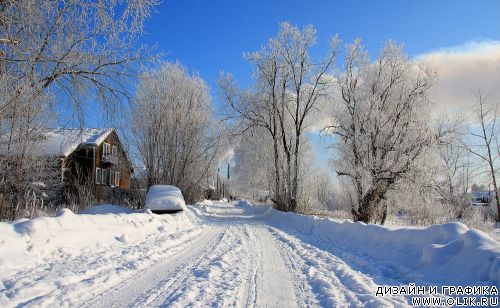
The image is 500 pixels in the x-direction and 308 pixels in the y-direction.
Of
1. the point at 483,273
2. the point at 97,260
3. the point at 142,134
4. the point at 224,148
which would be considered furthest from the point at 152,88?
the point at 483,273

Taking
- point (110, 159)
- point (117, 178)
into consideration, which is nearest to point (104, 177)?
point (110, 159)

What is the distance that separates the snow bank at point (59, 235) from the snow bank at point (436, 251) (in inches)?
240

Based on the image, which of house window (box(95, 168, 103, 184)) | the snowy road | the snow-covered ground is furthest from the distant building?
the snowy road

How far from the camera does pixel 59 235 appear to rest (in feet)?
23.9

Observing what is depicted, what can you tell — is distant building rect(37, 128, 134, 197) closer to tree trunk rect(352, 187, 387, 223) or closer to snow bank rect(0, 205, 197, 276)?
tree trunk rect(352, 187, 387, 223)

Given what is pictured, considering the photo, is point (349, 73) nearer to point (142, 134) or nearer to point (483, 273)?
point (142, 134)

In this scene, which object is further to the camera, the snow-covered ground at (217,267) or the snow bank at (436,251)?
the snow bank at (436,251)

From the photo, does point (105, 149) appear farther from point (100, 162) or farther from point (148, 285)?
point (148, 285)

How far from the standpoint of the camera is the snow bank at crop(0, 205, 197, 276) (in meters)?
5.88

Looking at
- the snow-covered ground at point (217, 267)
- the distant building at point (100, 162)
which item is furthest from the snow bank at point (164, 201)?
the distant building at point (100, 162)

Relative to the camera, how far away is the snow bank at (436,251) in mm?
5563

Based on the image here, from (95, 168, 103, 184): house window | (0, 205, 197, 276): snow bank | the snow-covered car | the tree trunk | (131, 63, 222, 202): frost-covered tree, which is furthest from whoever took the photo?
(95, 168, 103, 184): house window

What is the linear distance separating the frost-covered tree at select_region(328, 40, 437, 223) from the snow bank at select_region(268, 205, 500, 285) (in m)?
9.98

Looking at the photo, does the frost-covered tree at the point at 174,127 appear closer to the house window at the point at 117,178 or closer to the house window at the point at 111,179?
the house window at the point at 111,179
